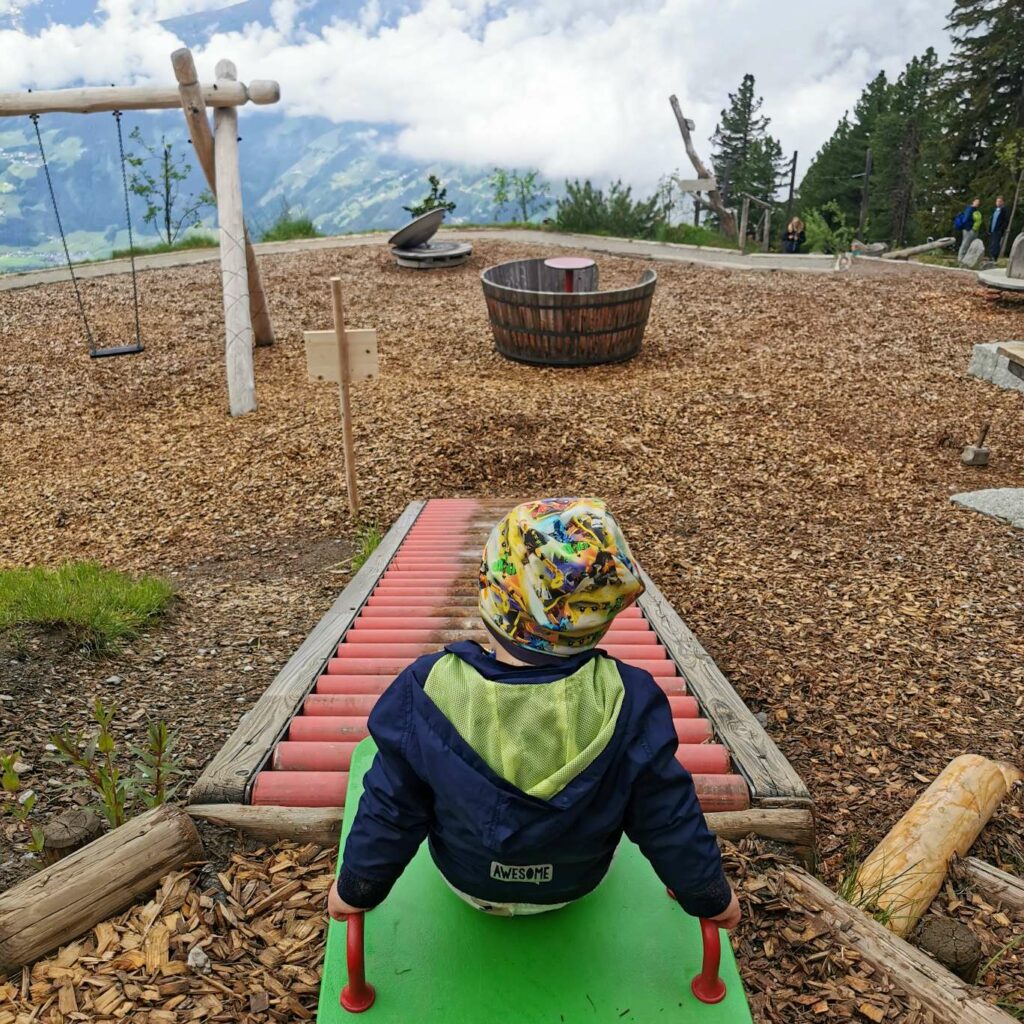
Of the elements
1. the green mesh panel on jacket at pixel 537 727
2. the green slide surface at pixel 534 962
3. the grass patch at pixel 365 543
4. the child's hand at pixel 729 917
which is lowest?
the grass patch at pixel 365 543

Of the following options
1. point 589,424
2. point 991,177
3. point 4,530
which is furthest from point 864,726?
point 991,177

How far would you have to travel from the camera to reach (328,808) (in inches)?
92.7

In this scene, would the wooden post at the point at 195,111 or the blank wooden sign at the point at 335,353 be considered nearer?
the blank wooden sign at the point at 335,353

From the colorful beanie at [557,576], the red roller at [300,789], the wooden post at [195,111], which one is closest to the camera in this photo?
the colorful beanie at [557,576]

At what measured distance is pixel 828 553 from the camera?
17.0ft

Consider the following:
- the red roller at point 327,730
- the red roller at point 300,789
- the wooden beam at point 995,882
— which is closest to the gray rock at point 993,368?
the wooden beam at point 995,882

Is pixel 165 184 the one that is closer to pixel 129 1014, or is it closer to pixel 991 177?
pixel 129 1014

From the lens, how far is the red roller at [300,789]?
7.86 ft

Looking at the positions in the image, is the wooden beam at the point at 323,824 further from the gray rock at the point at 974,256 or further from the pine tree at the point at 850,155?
the pine tree at the point at 850,155

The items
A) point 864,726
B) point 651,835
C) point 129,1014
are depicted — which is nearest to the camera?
point 651,835

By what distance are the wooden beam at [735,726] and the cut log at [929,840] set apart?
0.96 feet

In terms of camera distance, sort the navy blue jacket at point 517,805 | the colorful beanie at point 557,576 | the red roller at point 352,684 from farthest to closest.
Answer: the red roller at point 352,684 → the navy blue jacket at point 517,805 → the colorful beanie at point 557,576

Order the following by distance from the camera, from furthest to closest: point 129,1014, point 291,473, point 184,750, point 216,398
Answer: point 216,398 → point 291,473 → point 184,750 → point 129,1014

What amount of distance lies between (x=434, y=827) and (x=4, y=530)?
6100 millimetres
